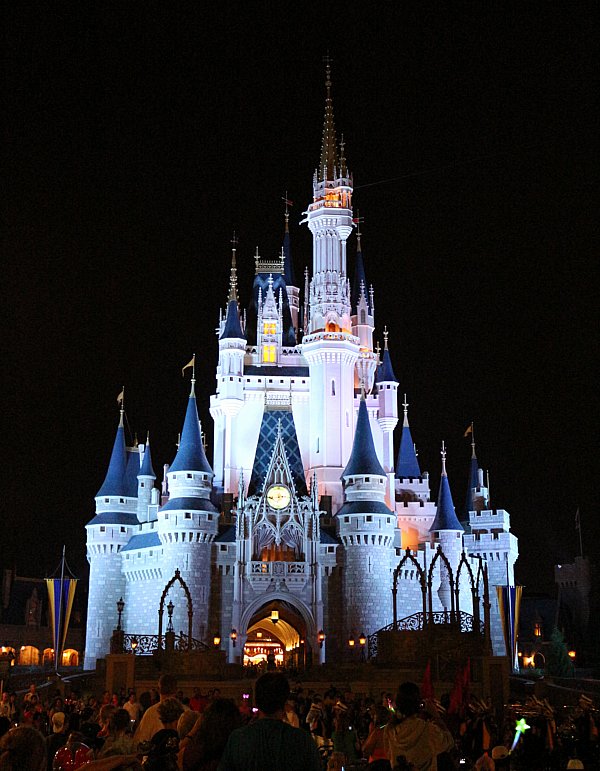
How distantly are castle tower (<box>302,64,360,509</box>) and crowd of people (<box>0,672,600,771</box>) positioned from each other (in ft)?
128

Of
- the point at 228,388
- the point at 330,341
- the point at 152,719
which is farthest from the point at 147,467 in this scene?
the point at 152,719

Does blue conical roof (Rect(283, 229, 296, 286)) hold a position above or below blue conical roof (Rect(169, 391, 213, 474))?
above

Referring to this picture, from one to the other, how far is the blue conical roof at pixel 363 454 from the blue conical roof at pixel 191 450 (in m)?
7.41

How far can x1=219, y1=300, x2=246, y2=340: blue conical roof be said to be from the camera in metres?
59.5

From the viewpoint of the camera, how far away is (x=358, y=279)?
67062 millimetres

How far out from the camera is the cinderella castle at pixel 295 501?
169 feet

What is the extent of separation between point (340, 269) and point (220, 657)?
2750 centimetres

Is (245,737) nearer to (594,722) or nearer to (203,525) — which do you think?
(594,722)

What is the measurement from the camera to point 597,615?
70062 mm

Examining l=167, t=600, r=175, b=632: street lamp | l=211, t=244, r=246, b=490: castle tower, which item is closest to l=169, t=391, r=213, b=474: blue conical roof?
l=211, t=244, r=246, b=490: castle tower

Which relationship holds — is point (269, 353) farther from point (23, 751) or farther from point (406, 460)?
point (23, 751)

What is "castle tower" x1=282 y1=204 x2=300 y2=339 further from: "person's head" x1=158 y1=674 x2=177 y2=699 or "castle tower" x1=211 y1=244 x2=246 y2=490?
"person's head" x1=158 y1=674 x2=177 y2=699

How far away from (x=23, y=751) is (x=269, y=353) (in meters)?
55.8

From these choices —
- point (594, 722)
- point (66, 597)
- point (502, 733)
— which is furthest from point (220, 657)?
point (594, 722)
